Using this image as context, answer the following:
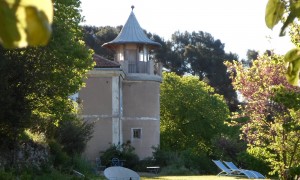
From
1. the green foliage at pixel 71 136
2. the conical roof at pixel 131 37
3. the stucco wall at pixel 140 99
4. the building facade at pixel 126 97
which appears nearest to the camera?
the green foliage at pixel 71 136

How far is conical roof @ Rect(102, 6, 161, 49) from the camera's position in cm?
3444

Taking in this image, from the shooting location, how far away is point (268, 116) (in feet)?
52.0

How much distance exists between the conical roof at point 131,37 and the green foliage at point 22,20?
111 ft

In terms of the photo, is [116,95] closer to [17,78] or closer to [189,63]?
[17,78]

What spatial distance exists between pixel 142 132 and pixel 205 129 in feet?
22.7

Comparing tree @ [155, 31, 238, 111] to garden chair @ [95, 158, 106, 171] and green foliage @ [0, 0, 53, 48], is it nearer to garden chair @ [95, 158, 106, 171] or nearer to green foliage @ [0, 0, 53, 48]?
garden chair @ [95, 158, 106, 171]

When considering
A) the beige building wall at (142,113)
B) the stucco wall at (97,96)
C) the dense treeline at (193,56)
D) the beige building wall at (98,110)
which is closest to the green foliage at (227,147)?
the beige building wall at (142,113)

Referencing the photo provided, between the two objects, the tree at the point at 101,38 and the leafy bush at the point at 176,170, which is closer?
the leafy bush at the point at 176,170

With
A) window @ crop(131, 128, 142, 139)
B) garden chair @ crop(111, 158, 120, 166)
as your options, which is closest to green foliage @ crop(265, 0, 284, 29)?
garden chair @ crop(111, 158, 120, 166)

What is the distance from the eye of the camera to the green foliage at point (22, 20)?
45 cm

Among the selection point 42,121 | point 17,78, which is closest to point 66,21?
point 42,121

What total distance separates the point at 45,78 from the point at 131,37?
17.6 meters

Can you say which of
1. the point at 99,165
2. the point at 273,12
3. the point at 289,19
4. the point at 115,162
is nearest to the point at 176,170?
the point at 115,162

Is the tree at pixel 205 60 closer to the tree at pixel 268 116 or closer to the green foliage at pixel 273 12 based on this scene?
the tree at pixel 268 116
